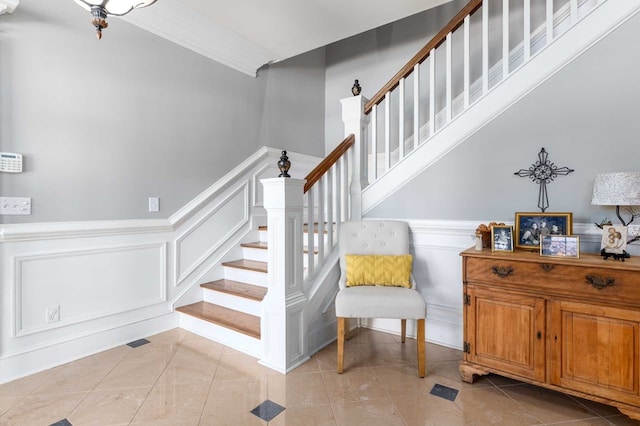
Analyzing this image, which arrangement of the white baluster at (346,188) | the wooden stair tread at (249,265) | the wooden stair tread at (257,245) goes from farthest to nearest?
the wooden stair tread at (257,245), the wooden stair tread at (249,265), the white baluster at (346,188)

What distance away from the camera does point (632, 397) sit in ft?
5.04

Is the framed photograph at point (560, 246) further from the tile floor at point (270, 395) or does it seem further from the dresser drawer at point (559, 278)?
the tile floor at point (270, 395)

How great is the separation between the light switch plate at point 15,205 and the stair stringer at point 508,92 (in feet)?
7.88

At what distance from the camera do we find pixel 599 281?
1604 mm

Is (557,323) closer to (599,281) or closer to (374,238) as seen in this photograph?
(599,281)

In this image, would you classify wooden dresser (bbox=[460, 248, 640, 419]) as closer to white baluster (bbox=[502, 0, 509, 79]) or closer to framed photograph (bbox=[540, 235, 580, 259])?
framed photograph (bbox=[540, 235, 580, 259])

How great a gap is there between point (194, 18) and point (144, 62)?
23.2 inches

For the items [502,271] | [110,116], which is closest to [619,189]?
[502,271]

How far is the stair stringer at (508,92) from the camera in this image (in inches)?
77.7

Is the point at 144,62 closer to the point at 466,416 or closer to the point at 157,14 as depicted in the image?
the point at 157,14

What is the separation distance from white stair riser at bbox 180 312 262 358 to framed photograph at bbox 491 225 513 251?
170 centimetres

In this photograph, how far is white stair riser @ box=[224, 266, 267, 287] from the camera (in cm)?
290

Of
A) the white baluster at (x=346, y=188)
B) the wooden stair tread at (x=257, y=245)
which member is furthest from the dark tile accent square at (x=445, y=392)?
the wooden stair tread at (x=257, y=245)

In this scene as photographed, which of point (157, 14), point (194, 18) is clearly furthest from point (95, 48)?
point (194, 18)
